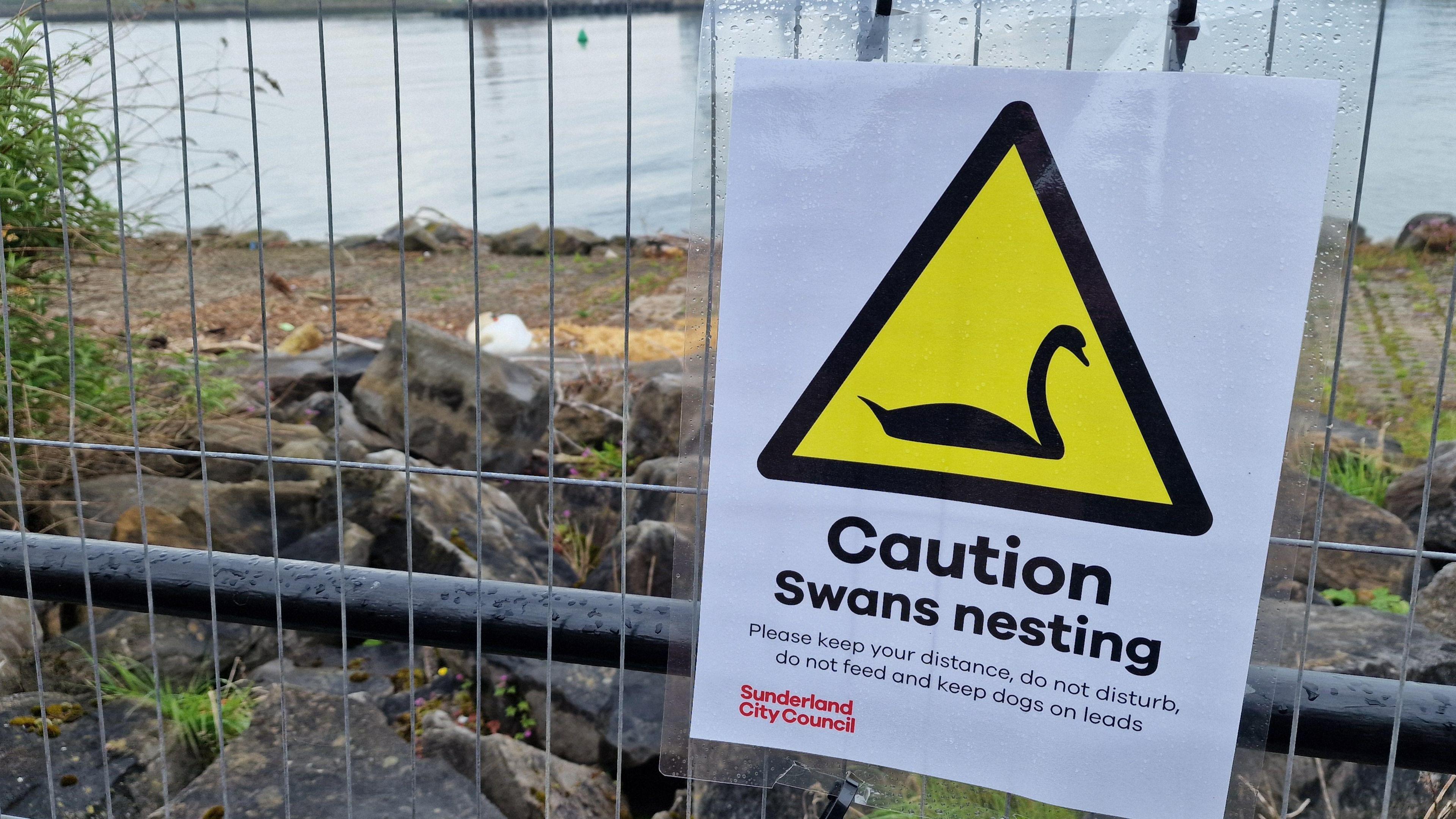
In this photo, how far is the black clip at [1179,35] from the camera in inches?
45.2

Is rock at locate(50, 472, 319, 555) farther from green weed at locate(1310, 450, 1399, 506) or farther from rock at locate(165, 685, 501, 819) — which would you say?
green weed at locate(1310, 450, 1399, 506)

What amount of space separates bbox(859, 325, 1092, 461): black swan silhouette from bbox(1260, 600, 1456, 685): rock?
171 cm

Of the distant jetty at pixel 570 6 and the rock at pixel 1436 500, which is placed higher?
the distant jetty at pixel 570 6

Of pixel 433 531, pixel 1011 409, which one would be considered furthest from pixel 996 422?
pixel 433 531

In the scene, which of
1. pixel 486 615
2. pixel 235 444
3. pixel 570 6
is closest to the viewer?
pixel 486 615

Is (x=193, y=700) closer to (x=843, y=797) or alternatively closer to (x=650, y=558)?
(x=650, y=558)

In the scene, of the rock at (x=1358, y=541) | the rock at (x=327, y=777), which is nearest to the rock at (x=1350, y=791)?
the rock at (x=1358, y=541)

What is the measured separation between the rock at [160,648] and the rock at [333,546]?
0.98 feet

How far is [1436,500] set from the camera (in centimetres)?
401

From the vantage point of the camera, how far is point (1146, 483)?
3.87 ft

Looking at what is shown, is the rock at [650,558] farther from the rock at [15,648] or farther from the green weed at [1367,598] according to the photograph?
the green weed at [1367,598]

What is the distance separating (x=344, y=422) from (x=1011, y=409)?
181 inches

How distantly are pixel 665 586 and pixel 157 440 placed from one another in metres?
2.12

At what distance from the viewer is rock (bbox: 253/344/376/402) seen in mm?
5770
